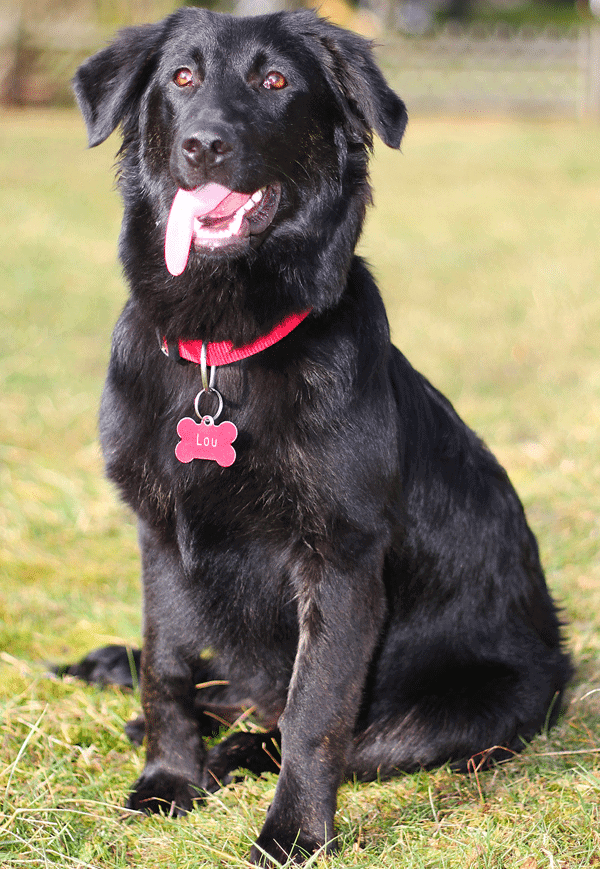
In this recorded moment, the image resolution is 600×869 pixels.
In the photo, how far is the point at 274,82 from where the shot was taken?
2.42 meters

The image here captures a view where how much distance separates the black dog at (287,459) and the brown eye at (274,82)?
2cm

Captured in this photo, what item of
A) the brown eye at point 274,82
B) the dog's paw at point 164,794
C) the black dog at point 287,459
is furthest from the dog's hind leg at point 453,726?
the brown eye at point 274,82

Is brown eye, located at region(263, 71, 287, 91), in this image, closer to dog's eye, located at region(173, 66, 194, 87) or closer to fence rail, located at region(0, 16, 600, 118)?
dog's eye, located at region(173, 66, 194, 87)

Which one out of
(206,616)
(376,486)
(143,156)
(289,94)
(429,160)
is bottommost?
(429,160)

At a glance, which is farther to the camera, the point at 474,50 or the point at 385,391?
the point at 474,50

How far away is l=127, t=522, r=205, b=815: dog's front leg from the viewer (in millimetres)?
2457

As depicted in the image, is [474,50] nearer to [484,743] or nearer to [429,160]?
[429,160]

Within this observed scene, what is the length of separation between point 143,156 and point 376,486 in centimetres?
108

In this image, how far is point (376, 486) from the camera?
89.8 inches

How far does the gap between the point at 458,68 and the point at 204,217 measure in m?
18.9

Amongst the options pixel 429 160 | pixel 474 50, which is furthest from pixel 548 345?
pixel 474 50

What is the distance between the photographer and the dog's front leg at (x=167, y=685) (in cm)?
246

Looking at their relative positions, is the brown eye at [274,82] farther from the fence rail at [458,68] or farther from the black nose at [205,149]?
the fence rail at [458,68]

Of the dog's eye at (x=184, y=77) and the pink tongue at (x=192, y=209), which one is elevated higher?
the dog's eye at (x=184, y=77)
